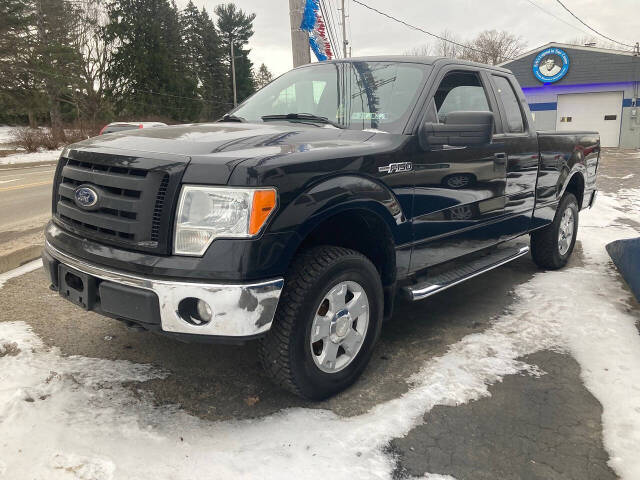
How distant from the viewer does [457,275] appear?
3754 mm

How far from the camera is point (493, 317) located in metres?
4.14

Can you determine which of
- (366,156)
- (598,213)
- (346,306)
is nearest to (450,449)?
(346,306)

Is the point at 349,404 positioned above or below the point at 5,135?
below

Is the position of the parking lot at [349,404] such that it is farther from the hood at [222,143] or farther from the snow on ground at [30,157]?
the snow on ground at [30,157]

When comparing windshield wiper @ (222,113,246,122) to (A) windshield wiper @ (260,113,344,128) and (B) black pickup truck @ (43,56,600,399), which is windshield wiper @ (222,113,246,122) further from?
(A) windshield wiper @ (260,113,344,128)

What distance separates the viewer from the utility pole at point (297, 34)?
8836mm

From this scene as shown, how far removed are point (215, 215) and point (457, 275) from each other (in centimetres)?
204

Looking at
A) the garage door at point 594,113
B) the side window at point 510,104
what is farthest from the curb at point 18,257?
the garage door at point 594,113

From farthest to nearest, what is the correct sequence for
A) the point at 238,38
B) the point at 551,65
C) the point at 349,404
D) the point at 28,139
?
1. the point at 238,38
2. the point at 551,65
3. the point at 28,139
4. the point at 349,404

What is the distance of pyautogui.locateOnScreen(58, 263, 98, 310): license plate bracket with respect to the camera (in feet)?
8.52

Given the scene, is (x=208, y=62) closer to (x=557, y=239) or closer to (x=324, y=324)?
(x=557, y=239)

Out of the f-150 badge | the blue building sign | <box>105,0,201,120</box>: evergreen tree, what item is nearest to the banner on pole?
the f-150 badge

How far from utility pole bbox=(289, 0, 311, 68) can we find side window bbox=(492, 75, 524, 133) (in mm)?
4909

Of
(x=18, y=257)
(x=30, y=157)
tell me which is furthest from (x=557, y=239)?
(x=30, y=157)
